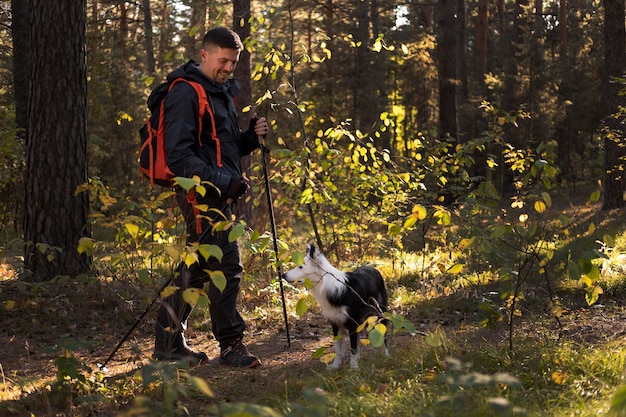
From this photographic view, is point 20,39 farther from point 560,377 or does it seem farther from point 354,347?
point 560,377

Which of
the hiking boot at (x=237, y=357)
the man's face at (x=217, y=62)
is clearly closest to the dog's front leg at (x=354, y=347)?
the hiking boot at (x=237, y=357)

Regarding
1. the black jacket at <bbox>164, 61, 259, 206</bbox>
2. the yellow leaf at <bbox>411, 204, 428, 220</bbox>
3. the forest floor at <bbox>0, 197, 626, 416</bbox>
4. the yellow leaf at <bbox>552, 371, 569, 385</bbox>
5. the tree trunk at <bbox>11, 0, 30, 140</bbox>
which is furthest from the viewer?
the tree trunk at <bbox>11, 0, 30, 140</bbox>

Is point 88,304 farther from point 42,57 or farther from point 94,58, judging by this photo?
point 94,58

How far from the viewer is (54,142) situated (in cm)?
734

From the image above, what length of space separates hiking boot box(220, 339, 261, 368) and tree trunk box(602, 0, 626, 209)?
37.7 feet

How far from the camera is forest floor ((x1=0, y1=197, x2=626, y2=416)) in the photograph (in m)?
4.74

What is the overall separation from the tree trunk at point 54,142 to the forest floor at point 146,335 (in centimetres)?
43

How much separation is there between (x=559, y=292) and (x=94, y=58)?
45.2 ft

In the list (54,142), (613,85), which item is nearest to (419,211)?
(54,142)

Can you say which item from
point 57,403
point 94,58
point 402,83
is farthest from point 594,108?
point 57,403

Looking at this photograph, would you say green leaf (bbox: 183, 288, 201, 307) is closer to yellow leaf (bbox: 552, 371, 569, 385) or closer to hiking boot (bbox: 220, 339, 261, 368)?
hiking boot (bbox: 220, 339, 261, 368)

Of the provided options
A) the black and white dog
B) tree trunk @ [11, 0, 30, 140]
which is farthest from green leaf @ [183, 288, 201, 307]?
tree trunk @ [11, 0, 30, 140]

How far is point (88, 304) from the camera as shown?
7.19 m

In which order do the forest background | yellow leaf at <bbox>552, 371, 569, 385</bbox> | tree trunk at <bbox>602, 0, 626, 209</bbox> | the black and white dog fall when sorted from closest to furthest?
yellow leaf at <bbox>552, 371, 569, 385</bbox> < the black and white dog < the forest background < tree trunk at <bbox>602, 0, 626, 209</bbox>
